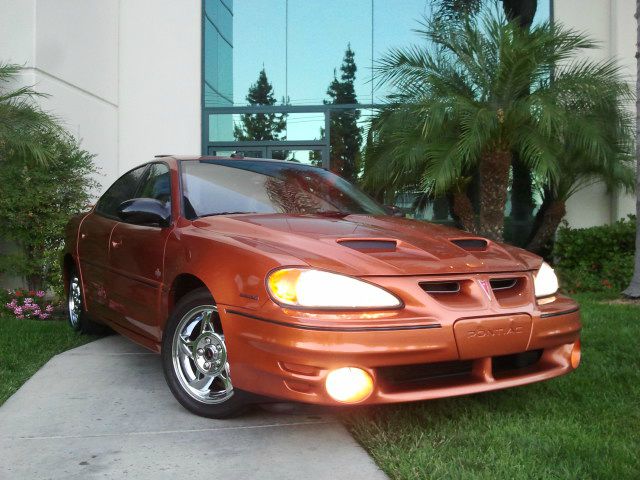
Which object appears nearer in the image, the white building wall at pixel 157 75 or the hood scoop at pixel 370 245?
the hood scoop at pixel 370 245

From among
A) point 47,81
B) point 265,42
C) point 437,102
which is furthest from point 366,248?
point 265,42

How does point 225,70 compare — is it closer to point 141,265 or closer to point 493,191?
point 493,191

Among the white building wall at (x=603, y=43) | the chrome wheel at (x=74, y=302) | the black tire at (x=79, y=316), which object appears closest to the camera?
the black tire at (x=79, y=316)

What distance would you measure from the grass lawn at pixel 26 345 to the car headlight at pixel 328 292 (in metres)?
1.93

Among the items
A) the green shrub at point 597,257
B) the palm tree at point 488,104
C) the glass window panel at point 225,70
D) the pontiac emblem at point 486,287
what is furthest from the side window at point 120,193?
the glass window panel at point 225,70

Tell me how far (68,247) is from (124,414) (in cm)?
231

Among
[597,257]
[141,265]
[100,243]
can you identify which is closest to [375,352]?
[141,265]

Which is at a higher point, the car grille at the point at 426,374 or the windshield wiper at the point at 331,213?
the windshield wiper at the point at 331,213

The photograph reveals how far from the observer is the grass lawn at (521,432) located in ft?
8.24

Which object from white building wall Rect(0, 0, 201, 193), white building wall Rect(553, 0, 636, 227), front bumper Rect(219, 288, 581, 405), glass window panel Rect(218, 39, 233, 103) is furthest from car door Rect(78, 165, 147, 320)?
white building wall Rect(553, 0, 636, 227)

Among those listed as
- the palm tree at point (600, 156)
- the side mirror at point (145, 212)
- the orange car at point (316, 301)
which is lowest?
the orange car at point (316, 301)

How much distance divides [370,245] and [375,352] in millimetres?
599

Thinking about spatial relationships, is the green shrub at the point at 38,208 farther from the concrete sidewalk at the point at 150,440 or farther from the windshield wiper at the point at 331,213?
the windshield wiper at the point at 331,213

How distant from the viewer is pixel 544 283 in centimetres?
320
